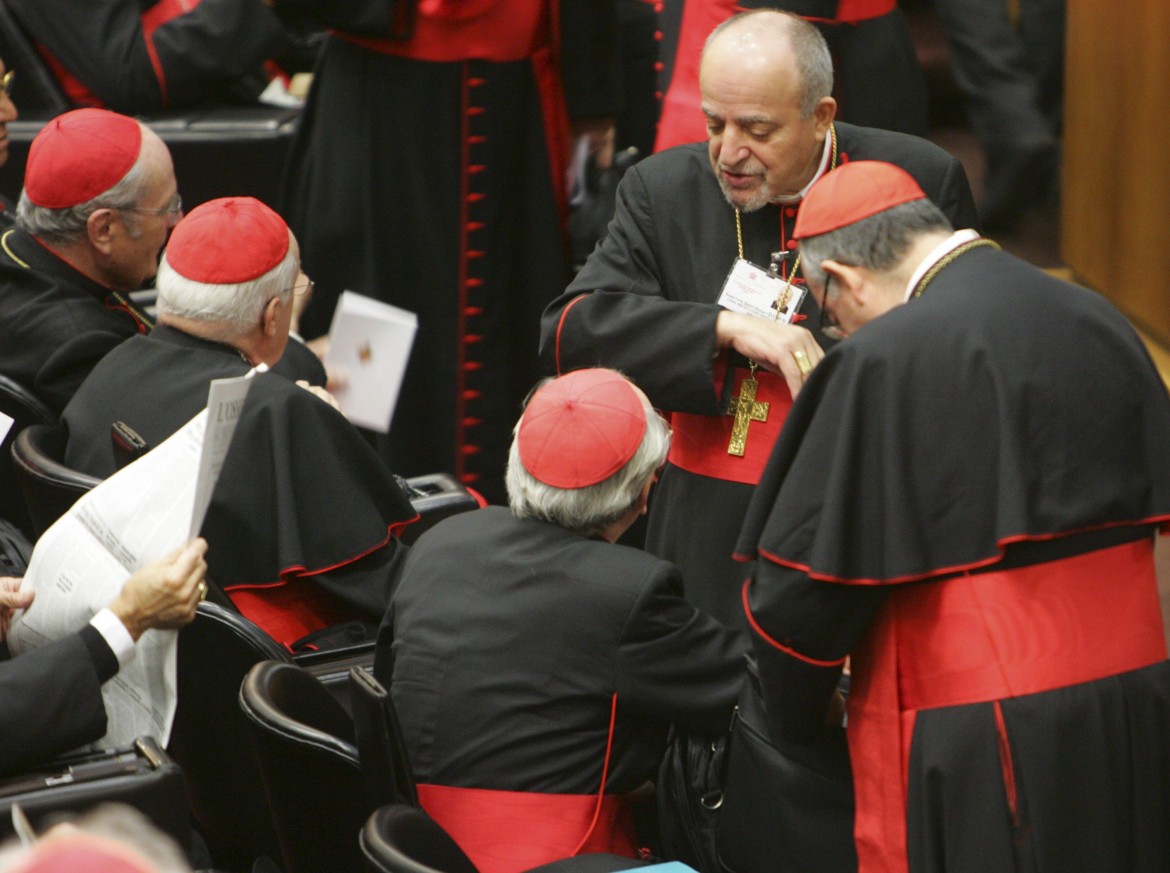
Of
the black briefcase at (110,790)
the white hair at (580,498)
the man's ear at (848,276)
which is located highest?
the man's ear at (848,276)

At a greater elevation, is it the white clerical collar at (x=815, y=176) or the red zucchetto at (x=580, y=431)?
the white clerical collar at (x=815, y=176)

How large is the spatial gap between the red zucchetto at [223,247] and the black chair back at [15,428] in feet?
1.64

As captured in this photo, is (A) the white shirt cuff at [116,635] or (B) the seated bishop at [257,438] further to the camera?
(B) the seated bishop at [257,438]

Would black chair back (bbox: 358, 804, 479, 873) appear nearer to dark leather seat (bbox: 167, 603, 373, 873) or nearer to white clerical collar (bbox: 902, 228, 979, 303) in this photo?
dark leather seat (bbox: 167, 603, 373, 873)

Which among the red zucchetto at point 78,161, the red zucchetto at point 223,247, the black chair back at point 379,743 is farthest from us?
the red zucchetto at point 78,161

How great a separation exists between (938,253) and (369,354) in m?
1.94

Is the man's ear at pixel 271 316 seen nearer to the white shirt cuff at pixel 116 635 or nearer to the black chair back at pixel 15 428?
the black chair back at pixel 15 428

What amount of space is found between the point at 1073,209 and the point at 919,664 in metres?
4.61

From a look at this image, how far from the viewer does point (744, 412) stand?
10.3 feet

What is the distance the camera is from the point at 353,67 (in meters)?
4.80

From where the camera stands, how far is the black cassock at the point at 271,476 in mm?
3143

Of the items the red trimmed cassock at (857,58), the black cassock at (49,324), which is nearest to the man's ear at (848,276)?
the red trimmed cassock at (857,58)

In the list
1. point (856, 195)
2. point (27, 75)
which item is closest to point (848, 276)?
point (856, 195)

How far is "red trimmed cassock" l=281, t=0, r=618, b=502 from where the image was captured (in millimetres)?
4754
